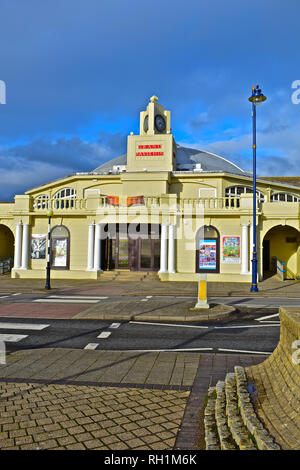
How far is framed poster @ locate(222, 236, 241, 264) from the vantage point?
25.4 m

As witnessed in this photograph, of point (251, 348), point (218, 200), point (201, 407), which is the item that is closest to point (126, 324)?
point (251, 348)

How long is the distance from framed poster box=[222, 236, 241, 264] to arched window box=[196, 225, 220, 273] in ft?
1.47

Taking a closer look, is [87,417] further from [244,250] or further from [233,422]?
[244,250]

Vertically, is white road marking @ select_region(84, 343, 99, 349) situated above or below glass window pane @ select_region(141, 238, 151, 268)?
below

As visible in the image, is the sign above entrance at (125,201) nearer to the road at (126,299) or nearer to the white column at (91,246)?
the white column at (91,246)

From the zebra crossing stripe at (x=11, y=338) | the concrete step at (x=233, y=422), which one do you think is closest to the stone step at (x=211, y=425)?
the concrete step at (x=233, y=422)

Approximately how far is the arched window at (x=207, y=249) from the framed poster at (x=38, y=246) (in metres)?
11.7

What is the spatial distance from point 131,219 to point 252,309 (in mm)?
13549

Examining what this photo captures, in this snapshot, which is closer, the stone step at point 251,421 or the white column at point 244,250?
the stone step at point 251,421

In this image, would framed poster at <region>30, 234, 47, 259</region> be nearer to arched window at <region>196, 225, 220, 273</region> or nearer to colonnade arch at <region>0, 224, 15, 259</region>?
colonnade arch at <region>0, 224, 15, 259</region>

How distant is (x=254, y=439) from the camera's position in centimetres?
359

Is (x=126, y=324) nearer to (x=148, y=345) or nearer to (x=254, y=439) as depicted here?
(x=148, y=345)

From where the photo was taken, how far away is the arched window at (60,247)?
27406 mm

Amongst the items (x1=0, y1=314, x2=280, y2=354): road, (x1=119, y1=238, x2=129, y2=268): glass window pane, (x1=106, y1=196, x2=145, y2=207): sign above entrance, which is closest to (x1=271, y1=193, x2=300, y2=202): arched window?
(x1=106, y1=196, x2=145, y2=207): sign above entrance
